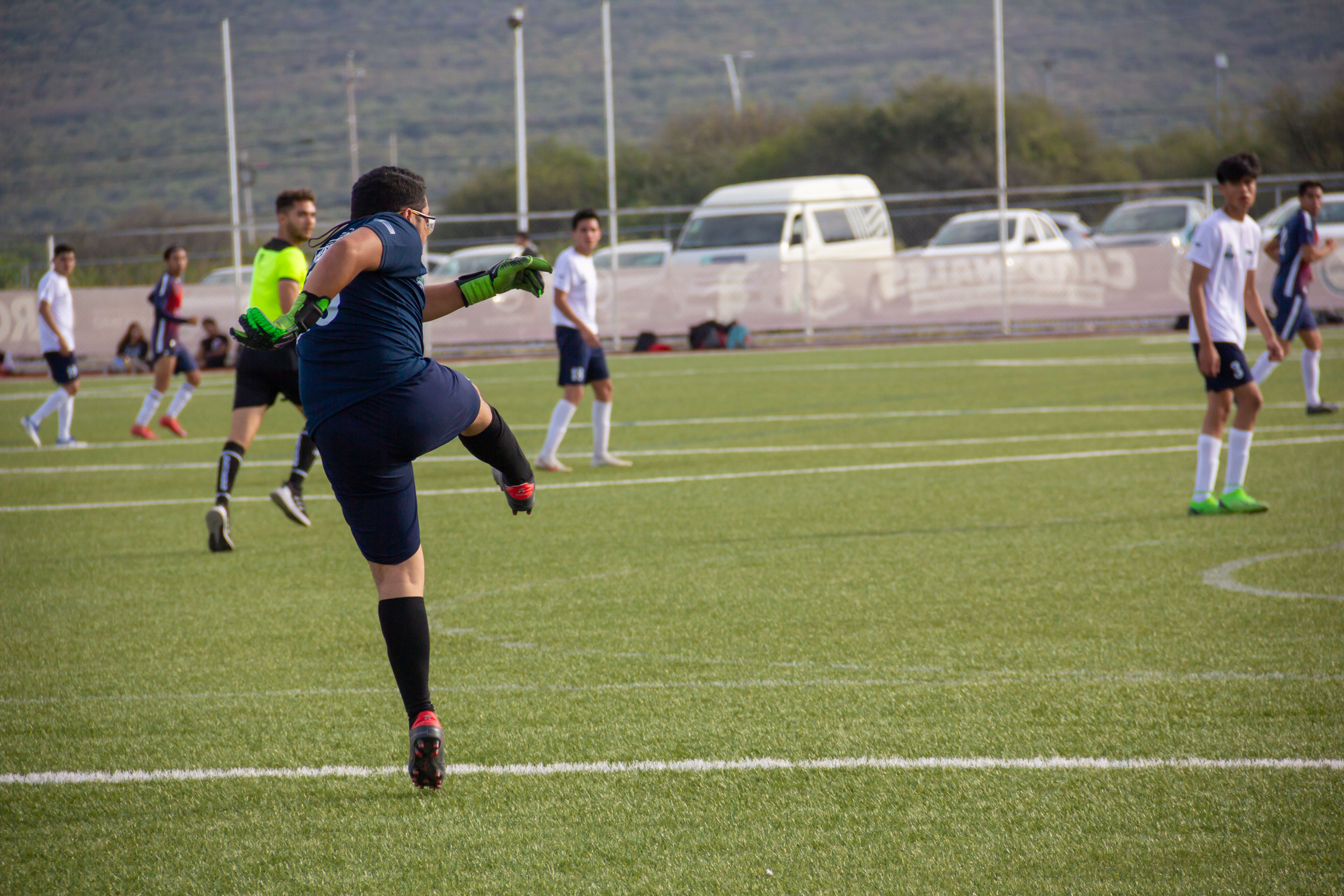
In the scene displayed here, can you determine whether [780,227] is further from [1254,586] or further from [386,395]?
[386,395]

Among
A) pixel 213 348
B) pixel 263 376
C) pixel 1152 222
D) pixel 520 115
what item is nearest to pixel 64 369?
pixel 263 376

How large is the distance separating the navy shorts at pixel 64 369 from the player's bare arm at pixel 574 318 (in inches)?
245

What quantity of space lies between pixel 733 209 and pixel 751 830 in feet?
76.8

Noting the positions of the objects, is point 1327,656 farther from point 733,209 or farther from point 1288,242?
point 733,209

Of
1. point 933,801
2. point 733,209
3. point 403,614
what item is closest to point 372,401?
point 403,614

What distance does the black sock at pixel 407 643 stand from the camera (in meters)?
3.96

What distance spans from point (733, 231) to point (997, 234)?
557 centimetres

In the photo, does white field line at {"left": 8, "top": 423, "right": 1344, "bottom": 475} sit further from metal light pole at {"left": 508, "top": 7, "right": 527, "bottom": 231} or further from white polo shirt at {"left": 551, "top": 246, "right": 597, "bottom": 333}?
metal light pole at {"left": 508, "top": 7, "right": 527, "bottom": 231}

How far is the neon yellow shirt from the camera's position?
799 centimetres

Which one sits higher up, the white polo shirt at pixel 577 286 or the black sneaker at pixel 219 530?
the white polo shirt at pixel 577 286

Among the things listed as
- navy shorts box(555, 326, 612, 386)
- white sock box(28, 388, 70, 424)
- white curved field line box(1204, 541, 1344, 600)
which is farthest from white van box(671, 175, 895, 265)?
white curved field line box(1204, 541, 1344, 600)

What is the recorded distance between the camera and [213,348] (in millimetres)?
25141

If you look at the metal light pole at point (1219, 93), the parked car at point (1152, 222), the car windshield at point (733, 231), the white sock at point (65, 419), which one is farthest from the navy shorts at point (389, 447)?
the metal light pole at point (1219, 93)

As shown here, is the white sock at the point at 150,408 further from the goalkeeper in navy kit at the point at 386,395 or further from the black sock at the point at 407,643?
the black sock at the point at 407,643
